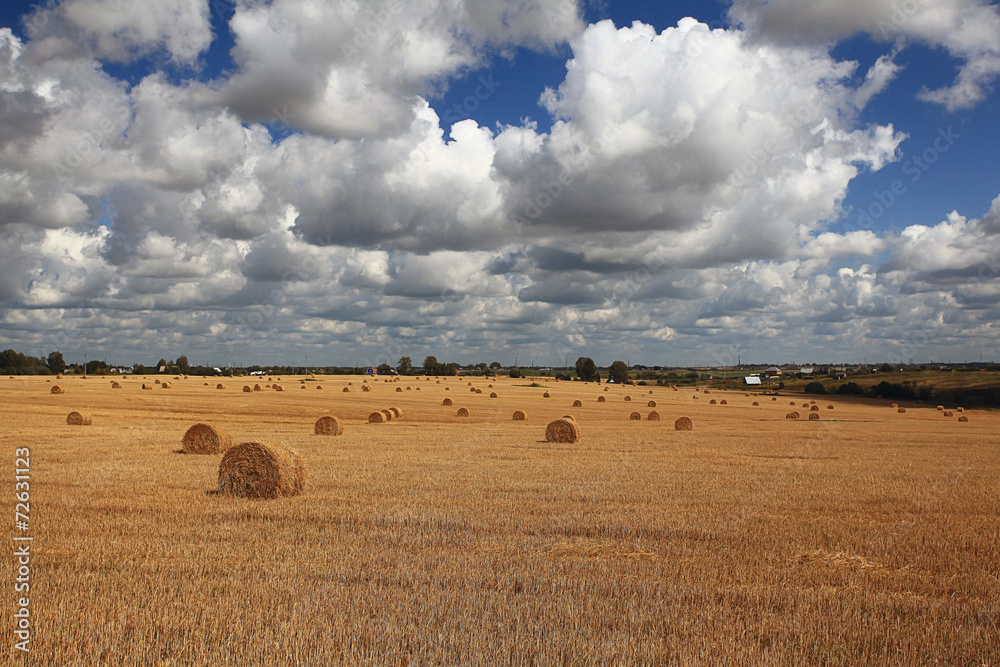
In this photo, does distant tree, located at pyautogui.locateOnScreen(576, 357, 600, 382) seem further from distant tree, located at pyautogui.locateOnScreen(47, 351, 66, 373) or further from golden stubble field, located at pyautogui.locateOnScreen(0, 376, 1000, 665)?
golden stubble field, located at pyautogui.locateOnScreen(0, 376, 1000, 665)

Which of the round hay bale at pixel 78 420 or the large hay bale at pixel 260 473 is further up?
the large hay bale at pixel 260 473

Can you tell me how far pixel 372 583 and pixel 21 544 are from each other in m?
5.43

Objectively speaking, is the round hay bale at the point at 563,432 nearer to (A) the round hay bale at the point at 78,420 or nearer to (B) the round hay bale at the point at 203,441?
(B) the round hay bale at the point at 203,441

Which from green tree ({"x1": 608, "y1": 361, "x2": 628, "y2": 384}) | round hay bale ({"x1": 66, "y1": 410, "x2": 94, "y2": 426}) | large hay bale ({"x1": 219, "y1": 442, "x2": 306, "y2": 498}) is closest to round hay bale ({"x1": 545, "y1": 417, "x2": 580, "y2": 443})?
large hay bale ({"x1": 219, "y1": 442, "x2": 306, "y2": 498})

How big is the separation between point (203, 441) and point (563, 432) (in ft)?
46.7

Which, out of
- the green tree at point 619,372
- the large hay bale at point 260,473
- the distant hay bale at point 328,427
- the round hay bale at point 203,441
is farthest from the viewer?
the green tree at point 619,372

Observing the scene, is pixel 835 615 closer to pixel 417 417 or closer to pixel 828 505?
pixel 828 505

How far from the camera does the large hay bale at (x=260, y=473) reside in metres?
14.3

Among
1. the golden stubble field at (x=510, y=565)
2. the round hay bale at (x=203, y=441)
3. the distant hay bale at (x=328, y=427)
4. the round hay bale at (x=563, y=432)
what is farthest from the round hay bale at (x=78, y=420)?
the round hay bale at (x=563, y=432)

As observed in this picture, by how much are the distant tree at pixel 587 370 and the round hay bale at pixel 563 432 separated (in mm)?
116049

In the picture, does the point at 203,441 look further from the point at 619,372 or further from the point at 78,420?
the point at 619,372

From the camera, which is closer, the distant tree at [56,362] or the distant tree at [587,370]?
the distant tree at [56,362]

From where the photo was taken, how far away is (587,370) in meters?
146

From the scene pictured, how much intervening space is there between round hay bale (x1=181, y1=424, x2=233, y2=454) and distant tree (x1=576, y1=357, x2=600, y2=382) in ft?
410
